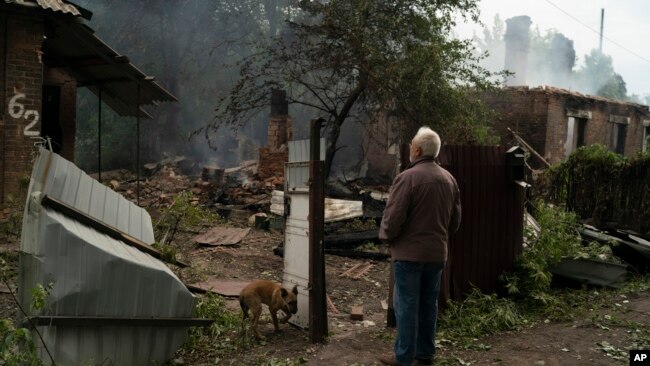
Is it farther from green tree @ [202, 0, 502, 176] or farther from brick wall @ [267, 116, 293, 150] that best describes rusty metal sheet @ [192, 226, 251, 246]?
brick wall @ [267, 116, 293, 150]

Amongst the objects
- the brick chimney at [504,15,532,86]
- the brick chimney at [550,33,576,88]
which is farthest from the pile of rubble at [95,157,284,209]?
the brick chimney at [550,33,576,88]

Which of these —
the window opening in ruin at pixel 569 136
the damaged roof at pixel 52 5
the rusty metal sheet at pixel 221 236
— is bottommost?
the rusty metal sheet at pixel 221 236

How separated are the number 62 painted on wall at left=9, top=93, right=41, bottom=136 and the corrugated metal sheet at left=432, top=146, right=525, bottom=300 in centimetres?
768

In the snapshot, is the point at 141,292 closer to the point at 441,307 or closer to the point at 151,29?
the point at 441,307

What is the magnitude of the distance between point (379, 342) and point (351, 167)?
68.5ft

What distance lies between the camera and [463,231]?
20.3ft

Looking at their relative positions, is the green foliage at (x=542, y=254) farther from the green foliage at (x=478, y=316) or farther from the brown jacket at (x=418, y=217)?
the brown jacket at (x=418, y=217)

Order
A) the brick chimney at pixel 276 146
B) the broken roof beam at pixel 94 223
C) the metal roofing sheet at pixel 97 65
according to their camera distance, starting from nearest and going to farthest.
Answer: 1. the broken roof beam at pixel 94 223
2. the metal roofing sheet at pixel 97 65
3. the brick chimney at pixel 276 146

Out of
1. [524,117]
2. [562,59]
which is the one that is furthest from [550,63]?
[524,117]

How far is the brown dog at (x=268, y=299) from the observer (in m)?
5.21

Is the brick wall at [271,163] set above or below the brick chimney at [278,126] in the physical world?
below

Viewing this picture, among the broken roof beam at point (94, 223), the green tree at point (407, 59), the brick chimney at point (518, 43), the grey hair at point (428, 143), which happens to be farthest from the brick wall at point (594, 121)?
the broken roof beam at point (94, 223)

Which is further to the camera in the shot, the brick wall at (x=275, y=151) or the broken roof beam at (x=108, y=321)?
the brick wall at (x=275, y=151)

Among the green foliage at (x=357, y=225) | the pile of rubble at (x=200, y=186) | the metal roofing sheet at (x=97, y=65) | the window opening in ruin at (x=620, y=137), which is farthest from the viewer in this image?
the window opening in ruin at (x=620, y=137)
